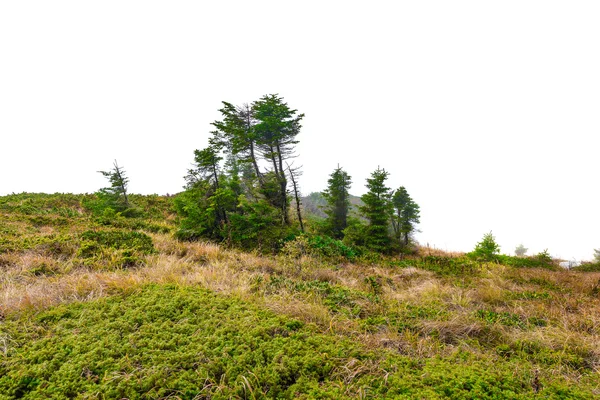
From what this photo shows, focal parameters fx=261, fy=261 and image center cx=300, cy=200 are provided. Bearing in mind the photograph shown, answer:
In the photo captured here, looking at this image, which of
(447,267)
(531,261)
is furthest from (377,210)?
(531,261)

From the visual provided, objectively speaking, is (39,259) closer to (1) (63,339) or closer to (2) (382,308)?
(1) (63,339)

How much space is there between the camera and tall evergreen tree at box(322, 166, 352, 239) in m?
19.4

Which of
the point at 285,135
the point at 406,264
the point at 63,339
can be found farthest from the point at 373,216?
the point at 63,339

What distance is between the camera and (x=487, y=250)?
14.5 metres

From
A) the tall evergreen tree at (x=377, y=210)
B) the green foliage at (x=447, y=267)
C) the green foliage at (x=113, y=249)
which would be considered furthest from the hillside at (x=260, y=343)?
the tall evergreen tree at (x=377, y=210)

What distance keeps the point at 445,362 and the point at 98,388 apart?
293 centimetres

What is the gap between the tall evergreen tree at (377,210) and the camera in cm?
1563

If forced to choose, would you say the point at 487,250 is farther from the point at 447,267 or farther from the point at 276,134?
the point at 276,134

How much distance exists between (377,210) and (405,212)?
→ 17.1 feet

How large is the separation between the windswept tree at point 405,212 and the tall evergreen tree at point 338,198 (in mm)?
3778

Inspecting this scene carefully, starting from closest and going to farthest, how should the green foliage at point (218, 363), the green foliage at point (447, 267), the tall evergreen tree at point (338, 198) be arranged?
the green foliage at point (218, 363) < the green foliage at point (447, 267) < the tall evergreen tree at point (338, 198)

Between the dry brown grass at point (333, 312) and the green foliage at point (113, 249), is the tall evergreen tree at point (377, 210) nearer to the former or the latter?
the dry brown grass at point (333, 312)

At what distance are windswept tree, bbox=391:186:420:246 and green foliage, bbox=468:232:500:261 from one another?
5261 mm

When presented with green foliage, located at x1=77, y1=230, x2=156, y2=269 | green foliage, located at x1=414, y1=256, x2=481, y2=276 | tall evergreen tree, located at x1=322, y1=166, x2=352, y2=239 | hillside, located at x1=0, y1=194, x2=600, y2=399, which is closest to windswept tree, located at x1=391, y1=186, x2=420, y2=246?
tall evergreen tree, located at x1=322, y1=166, x2=352, y2=239
